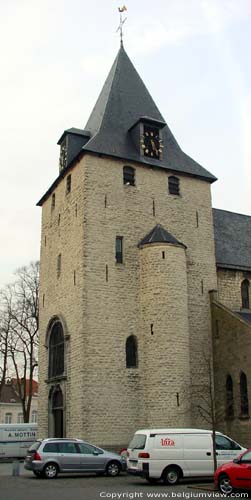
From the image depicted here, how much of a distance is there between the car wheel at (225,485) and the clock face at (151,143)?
17.2 meters

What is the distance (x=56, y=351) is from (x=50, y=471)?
366 inches

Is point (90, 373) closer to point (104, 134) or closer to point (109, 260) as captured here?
point (109, 260)

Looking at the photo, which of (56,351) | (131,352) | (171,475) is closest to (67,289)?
(56,351)

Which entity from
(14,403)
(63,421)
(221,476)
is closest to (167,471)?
(221,476)

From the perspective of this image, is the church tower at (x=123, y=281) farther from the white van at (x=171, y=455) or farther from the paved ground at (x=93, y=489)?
the white van at (x=171, y=455)

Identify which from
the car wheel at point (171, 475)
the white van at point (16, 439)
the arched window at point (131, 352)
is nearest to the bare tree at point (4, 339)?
the white van at point (16, 439)

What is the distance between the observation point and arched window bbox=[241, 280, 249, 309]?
28297 millimetres

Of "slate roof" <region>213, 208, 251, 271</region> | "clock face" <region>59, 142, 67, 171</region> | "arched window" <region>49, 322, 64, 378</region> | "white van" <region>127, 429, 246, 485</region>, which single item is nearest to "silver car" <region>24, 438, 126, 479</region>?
"white van" <region>127, 429, 246, 485</region>

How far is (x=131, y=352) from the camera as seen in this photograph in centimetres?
2422

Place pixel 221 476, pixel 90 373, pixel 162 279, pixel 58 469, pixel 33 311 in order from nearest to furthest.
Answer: pixel 221 476, pixel 58 469, pixel 90 373, pixel 162 279, pixel 33 311

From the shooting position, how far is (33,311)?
38.1 meters

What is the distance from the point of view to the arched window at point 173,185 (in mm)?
27703

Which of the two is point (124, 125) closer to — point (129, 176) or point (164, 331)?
point (129, 176)

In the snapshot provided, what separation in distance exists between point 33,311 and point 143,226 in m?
14.6
